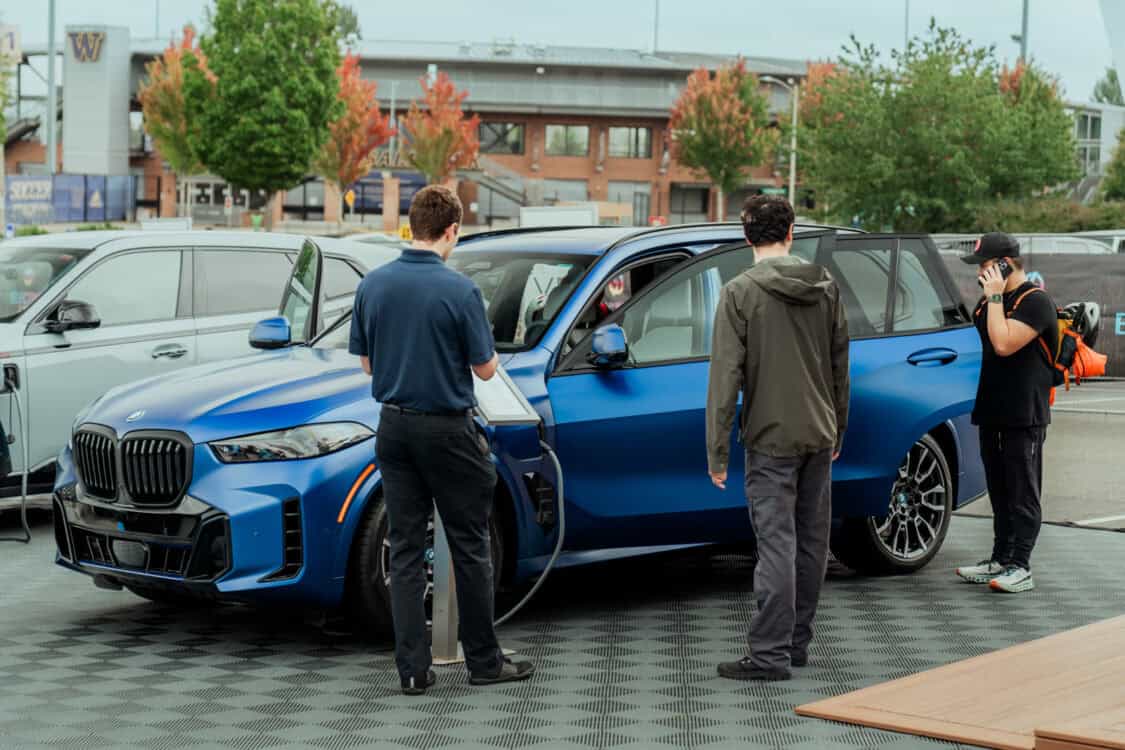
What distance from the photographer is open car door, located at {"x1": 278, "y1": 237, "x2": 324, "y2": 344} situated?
29.4ft

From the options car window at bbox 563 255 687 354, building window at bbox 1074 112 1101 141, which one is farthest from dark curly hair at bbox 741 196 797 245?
building window at bbox 1074 112 1101 141

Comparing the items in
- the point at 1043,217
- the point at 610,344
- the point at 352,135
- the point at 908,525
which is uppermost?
the point at 352,135

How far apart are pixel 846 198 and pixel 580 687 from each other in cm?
3785

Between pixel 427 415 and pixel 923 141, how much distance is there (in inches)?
1464

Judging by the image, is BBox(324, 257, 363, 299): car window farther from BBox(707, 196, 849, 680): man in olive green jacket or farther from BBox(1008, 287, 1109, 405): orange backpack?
BBox(707, 196, 849, 680): man in olive green jacket

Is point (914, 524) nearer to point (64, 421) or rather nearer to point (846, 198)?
point (64, 421)

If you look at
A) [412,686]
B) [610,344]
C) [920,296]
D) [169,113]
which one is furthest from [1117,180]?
[412,686]

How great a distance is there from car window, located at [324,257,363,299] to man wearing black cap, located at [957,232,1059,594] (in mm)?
4360

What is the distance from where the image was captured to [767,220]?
665cm

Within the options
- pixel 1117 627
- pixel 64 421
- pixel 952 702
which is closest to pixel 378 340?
pixel 952 702

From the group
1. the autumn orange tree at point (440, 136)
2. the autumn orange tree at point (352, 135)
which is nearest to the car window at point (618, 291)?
the autumn orange tree at point (352, 135)

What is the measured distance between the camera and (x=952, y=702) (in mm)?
6145

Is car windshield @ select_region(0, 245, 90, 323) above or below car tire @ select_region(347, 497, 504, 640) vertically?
above

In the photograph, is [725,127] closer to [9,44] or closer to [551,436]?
[9,44]
